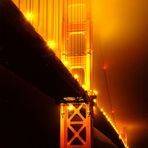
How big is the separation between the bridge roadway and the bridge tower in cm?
68

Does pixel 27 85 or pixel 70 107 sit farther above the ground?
pixel 27 85

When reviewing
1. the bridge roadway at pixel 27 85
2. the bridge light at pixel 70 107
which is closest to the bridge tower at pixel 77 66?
the bridge light at pixel 70 107

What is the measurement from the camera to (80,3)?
10547 millimetres

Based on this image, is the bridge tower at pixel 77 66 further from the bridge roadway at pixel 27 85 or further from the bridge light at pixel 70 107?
the bridge roadway at pixel 27 85

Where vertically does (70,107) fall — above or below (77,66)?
below

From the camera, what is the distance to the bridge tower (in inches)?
369

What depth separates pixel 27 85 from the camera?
923cm

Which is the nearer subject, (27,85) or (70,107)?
(27,85)

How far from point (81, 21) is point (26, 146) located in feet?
10.6

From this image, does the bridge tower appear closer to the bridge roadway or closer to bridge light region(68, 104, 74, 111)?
bridge light region(68, 104, 74, 111)

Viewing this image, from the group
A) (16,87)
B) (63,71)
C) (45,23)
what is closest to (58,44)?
(45,23)

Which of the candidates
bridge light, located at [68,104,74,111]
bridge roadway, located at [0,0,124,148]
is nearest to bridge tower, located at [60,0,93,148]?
bridge light, located at [68,104,74,111]

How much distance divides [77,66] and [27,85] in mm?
1260

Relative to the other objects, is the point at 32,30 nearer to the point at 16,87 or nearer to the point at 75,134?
the point at 16,87
